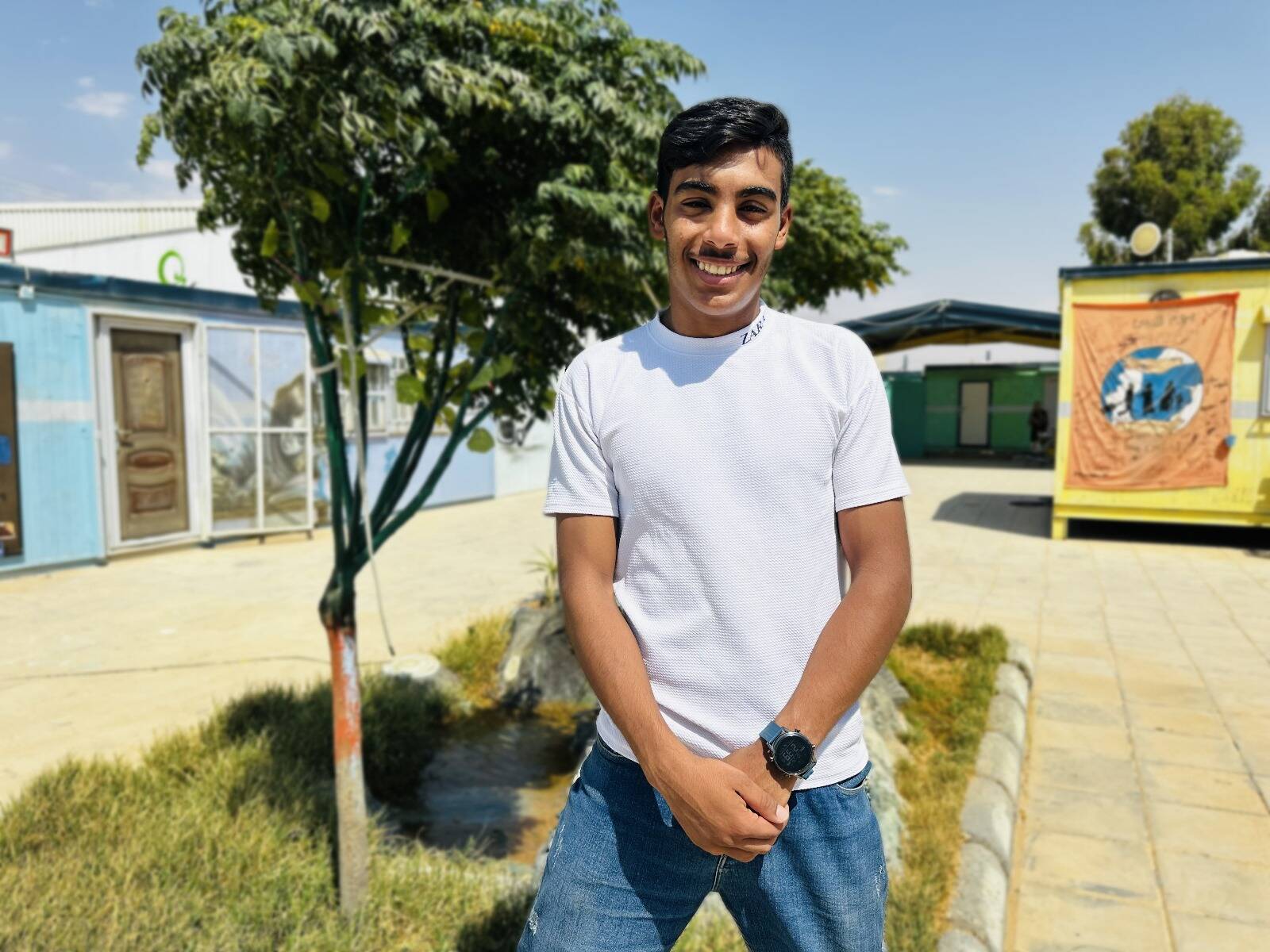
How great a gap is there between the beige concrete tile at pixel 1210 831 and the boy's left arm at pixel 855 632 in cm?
286

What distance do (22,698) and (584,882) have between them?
4786mm

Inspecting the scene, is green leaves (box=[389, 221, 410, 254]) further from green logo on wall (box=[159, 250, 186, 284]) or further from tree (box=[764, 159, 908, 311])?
green logo on wall (box=[159, 250, 186, 284])

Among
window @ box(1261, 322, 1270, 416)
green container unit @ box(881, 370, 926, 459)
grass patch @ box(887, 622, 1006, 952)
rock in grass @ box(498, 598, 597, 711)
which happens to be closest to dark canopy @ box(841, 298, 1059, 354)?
window @ box(1261, 322, 1270, 416)

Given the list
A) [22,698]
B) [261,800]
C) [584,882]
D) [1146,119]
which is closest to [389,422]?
[22,698]

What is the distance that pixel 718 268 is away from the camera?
4.79ft

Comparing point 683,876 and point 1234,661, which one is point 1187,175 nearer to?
point 1234,661

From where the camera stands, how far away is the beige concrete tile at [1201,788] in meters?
3.78

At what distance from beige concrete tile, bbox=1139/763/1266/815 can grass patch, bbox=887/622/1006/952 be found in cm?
74

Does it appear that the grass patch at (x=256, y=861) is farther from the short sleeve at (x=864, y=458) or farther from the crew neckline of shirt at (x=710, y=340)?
the crew neckline of shirt at (x=710, y=340)

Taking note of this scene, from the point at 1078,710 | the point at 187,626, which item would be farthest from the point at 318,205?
the point at 187,626

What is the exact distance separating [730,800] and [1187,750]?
13.3 feet

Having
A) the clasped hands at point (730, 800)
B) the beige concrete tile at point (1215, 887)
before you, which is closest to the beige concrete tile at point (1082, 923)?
the beige concrete tile at point (1215, 887)

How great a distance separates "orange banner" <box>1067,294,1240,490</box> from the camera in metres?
9.57

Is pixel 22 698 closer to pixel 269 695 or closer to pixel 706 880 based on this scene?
pixel 269 695
